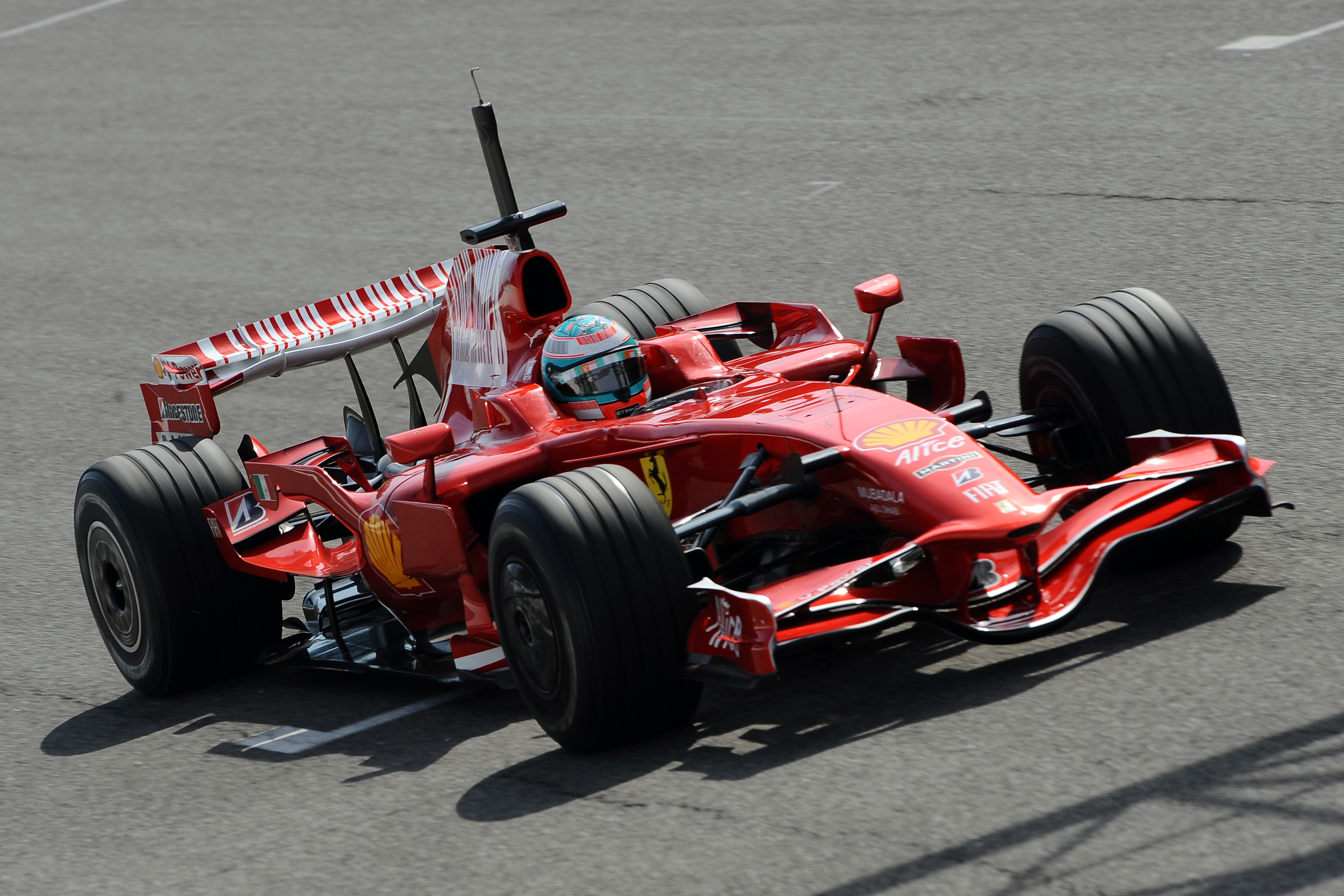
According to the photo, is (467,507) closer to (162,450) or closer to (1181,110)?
(162,450)

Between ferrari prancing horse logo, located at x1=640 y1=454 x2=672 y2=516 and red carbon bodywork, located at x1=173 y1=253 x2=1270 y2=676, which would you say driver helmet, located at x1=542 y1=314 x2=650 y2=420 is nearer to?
red carbon bodywork, located at x1=173 y1=253 x2=1270 y2=676

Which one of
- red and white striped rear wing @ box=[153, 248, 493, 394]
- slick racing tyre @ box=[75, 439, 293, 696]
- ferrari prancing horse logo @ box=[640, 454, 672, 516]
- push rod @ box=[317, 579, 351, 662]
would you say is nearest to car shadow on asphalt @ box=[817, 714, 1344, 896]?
ferrari prancing horse logo @ box=[640, 454, 672, 516]

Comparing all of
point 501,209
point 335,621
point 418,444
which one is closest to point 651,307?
point 501,209

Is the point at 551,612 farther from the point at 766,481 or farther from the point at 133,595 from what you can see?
the point at 133,595

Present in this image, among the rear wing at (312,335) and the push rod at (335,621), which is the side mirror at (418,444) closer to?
the push rod at (335,621)

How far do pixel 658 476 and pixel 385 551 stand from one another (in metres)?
A: 1.15

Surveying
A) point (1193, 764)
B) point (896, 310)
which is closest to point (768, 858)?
point (1193, 764)

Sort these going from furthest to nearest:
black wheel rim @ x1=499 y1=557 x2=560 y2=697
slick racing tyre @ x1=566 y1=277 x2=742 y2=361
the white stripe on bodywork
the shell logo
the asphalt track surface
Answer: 1. slick racing tyre @ x1=566 y1=277 x2=742 y2=361
2. the white stripe on bodywork
3. the shell logo
4. black wheel rim @ x1=499 y1=557 x2=560 y2=697
5. the asphalt track surface

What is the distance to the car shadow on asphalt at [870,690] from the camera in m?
5.36

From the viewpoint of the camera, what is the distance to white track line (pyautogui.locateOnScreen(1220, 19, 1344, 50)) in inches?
555

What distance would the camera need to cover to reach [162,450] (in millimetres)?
7332

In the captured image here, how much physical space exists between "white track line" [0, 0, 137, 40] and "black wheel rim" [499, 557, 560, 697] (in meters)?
20.4

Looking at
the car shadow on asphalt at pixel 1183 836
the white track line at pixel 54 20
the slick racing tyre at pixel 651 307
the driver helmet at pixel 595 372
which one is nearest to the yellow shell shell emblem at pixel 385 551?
the driver helmet at pixel 595 372

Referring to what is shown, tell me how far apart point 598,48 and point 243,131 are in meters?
3.67
